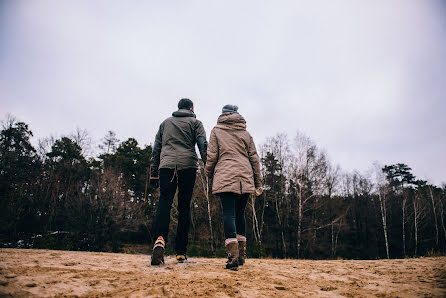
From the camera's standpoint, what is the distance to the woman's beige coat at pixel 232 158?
282cm

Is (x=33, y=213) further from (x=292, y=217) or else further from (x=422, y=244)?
(x=422, y=244)

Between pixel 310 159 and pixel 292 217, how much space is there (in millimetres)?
5759

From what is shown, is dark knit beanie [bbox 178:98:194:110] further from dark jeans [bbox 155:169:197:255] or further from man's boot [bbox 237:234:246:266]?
man's boot [bbox 237:234:246:266]

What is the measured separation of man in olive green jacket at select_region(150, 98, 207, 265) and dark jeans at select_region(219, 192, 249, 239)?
1.76ft

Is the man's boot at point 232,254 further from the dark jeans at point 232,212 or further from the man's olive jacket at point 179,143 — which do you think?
the man's olive jacket at point 179,143

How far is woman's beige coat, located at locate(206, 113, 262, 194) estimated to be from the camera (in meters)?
2.82

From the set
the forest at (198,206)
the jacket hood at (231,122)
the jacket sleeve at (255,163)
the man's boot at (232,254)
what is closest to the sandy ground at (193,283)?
the man's boot at (232,254)

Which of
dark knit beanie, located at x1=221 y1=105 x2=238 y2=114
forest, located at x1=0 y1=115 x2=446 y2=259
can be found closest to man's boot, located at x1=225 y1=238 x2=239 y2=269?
dark knit beanie, located at x1=221 y1=105 x2=238 y2=114

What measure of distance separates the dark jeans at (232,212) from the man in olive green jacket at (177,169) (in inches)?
21.1

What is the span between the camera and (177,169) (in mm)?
2988

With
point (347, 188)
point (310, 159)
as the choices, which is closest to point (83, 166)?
point (310, 159)

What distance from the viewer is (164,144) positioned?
318 cm

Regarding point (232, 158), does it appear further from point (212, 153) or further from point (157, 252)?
point (157, 252)

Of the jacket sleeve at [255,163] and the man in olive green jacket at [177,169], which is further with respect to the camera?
the jacket sleeve at [255,163]
